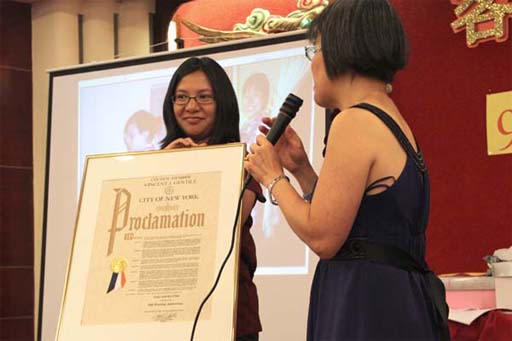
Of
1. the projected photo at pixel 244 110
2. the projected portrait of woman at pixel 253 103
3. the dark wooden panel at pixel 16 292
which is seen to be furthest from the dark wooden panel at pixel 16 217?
the projected portrait of woman at pixel 253 103

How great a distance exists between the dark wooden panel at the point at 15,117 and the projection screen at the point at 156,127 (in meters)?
1.23

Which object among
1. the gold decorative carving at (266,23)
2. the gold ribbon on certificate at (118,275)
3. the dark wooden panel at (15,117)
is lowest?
the gold ribbon on certificate at (118,275)

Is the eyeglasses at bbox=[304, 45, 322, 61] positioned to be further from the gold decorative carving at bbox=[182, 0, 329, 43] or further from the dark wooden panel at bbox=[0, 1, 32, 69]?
the dark wooden panel at bbox=[0, 1, 32, 69]

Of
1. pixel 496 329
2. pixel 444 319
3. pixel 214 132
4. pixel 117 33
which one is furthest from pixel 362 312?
pixel 117 33

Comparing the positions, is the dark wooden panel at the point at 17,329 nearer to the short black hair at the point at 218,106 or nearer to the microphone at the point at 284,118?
the short black hair at the point at 218,106

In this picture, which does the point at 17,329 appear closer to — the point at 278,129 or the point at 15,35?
the point at 15,35

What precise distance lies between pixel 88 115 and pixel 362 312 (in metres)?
2.57

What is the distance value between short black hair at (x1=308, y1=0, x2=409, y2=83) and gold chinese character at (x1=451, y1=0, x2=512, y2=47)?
2051 mm

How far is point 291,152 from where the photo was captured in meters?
1.65

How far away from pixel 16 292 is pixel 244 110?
2.18m

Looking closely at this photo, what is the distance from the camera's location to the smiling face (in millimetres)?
2035

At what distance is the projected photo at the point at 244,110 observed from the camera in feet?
10.7

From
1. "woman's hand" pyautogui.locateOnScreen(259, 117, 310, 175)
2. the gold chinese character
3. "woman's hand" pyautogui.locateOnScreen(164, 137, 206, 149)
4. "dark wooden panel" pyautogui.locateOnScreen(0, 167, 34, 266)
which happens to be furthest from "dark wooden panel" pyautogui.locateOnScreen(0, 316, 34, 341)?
"woman's hand" pyautogui.locateOnScreen(259, 117, 310, 175)

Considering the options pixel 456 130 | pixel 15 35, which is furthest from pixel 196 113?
pixel 15 35
